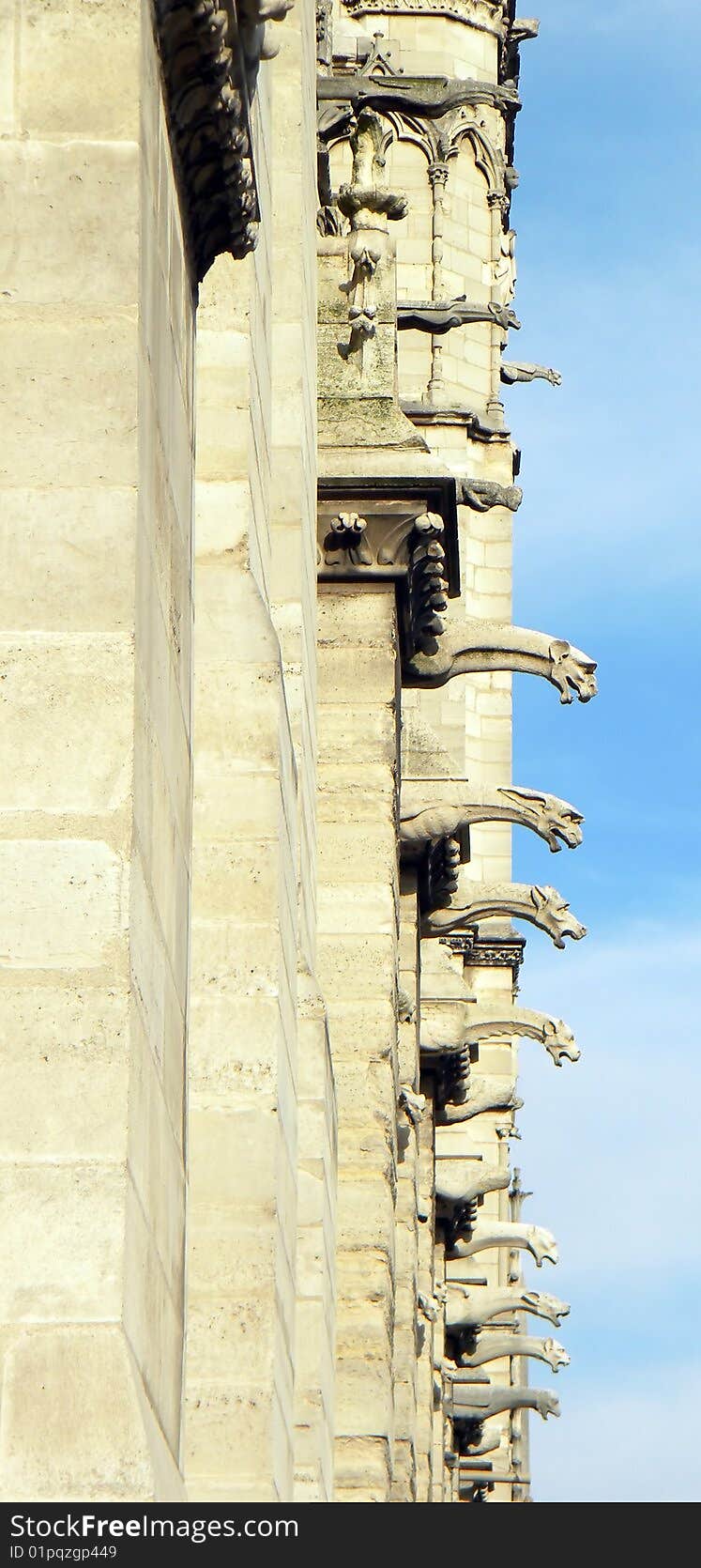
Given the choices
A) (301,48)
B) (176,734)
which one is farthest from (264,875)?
(301,48)

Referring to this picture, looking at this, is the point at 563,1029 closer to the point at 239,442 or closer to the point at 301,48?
the point at 301,48

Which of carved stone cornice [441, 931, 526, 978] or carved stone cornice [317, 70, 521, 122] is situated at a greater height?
carved stone cornice [317, 70, 521, 122]

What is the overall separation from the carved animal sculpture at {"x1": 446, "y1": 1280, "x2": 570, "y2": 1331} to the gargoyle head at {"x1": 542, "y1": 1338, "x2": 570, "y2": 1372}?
2.75 m

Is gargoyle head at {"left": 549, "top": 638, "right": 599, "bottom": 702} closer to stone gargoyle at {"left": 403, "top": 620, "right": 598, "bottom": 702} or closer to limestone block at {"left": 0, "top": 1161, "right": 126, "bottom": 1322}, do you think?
stone gargoyle at {"left": 403, "top": 620, "right": 598, "bottom": 702}

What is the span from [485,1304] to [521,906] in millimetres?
15050

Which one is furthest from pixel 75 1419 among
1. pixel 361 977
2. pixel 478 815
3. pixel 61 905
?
pixel 478 815

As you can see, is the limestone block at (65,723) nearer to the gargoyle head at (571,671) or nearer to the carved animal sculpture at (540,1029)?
the gargoyle head at (571,671)

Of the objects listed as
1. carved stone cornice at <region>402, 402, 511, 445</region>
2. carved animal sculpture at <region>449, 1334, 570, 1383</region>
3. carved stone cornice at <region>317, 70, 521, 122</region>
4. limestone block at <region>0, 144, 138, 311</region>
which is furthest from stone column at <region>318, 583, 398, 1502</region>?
carved animal sculpture at <region>449, 1334, 570, 1383</region>

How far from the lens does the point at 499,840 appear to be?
164 ft

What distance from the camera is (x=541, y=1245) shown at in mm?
47438

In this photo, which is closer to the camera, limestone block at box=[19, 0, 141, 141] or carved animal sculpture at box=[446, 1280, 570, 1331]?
limestone block at box=[19, 0, 141, 141]

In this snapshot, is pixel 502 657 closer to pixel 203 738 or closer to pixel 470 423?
pixel 203 738

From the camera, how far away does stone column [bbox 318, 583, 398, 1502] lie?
75.4ft
